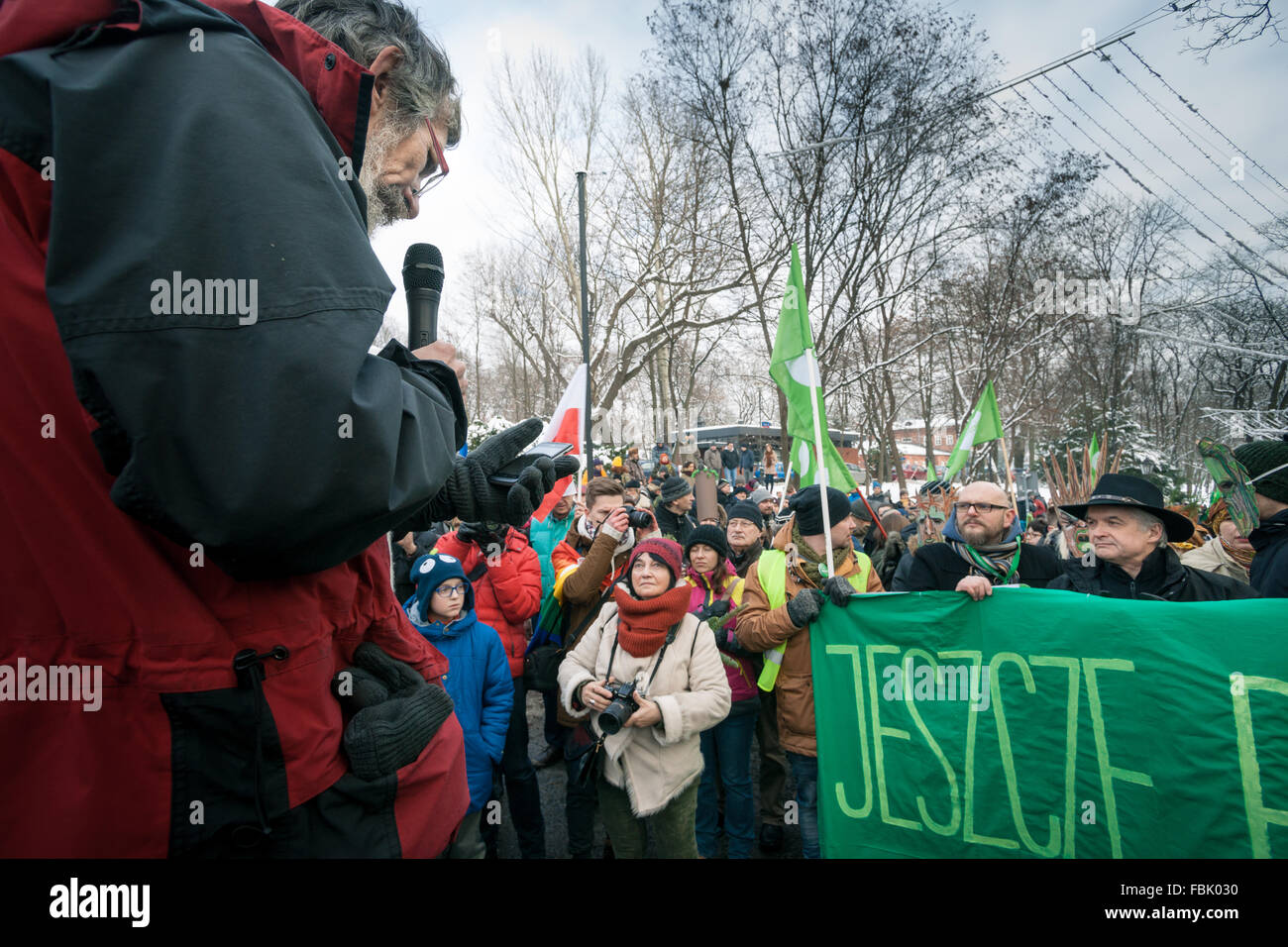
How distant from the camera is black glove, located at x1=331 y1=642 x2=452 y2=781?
1076mm

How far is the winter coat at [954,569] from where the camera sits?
15.0ft

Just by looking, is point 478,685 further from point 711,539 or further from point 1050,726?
point 1050,726

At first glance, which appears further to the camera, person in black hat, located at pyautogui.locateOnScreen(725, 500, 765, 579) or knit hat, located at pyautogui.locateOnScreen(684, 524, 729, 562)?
person in black hat, located at pyautogui.locateOnScreen(725, 500, 765, 579)

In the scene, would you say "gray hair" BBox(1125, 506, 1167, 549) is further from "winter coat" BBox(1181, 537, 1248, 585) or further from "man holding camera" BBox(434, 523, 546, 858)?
"man holding camera" BBox(434, 523, 546, 858)

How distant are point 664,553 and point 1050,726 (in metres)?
2.14

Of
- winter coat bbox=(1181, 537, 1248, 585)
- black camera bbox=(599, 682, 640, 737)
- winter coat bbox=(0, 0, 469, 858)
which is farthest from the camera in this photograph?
winter coat bbox=(1181, 537, 1248, 585)

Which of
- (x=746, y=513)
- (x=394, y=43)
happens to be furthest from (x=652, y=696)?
(x=394, y=43)

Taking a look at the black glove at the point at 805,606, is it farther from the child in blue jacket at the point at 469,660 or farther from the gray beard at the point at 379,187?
the gray beard at the point at 379,187

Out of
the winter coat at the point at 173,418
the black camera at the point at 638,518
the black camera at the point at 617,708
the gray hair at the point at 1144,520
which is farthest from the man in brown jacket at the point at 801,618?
the winter coat at the point at 173,418

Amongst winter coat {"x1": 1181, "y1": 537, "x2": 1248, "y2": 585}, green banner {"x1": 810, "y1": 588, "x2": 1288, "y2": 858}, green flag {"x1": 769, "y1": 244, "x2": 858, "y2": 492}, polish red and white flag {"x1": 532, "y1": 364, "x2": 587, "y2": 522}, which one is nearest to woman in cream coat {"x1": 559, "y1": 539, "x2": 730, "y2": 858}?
green banner {"x1": 810, "y1": 588, "x2": 1288, "y2": 858}

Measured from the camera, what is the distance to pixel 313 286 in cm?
82

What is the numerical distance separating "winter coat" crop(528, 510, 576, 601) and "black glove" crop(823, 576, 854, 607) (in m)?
2.74

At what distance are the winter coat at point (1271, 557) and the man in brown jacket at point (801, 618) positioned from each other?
6.90 ft
